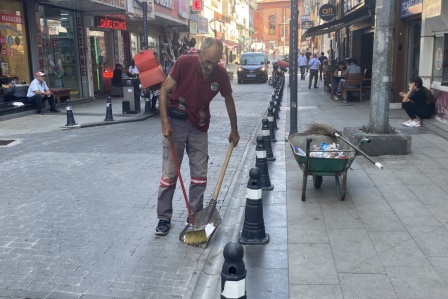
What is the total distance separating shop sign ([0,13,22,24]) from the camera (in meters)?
14.9

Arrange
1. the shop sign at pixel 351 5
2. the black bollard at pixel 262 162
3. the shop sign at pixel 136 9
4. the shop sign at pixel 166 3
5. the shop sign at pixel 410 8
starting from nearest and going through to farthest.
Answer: the black bollard at pixel 262 162 → the shop sign at pixel 410 8 → the shop sign at pixel 136 9 → the shop sign at pixel 351 5 → the shop sign at pixel 166 3

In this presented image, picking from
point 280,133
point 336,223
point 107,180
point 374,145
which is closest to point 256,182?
point 336,223

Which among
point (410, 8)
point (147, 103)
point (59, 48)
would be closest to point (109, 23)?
point (59, 48)

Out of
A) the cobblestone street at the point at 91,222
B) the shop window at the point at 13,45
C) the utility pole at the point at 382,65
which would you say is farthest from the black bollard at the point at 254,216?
the shop window at the point at 13,45

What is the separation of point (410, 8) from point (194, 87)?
34.3ft

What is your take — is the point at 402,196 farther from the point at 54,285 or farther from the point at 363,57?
the point at 363,57

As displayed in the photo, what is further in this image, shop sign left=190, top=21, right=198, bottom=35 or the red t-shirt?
shop sign left=190, top=21, right=198, bottom=35

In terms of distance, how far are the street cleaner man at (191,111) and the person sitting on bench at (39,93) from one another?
38.0 ft

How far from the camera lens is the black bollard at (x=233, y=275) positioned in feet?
8.63

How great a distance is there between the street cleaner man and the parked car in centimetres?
2617

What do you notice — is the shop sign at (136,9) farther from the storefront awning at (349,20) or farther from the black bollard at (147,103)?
the storefront awning at (349,20)

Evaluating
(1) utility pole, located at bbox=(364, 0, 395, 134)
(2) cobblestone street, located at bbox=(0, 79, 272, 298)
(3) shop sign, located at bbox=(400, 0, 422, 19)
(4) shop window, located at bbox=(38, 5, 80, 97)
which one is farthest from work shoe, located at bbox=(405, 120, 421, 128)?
(4) shop window, located at bbox=(38, 5, 80, 97)

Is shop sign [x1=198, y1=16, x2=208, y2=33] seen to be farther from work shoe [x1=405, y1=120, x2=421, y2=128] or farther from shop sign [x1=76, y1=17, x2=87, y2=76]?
work shoe [x1=405, y1=120, x2=421, y2=128]

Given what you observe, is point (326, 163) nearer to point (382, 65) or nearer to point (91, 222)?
point (91, 222)
